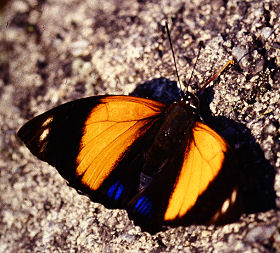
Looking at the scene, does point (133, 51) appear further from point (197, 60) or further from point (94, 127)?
point (94, 127)

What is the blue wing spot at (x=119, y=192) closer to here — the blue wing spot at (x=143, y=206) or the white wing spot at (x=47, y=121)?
the blue wing spot at (x=143, y=206)

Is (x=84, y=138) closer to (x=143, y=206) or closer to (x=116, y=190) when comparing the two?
(x=116, y=190)

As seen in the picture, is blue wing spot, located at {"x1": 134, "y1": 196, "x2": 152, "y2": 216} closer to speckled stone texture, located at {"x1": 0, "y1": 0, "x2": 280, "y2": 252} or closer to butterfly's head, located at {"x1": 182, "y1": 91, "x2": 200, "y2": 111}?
speckled stone texture, located at {"x1": 0, "y1": 0, "x2": 280, "y2": 252}

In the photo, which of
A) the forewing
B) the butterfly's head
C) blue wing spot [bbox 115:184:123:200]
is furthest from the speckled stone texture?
the forewing

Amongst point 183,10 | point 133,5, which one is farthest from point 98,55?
point 183,10

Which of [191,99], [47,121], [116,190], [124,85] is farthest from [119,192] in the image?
[124,85]

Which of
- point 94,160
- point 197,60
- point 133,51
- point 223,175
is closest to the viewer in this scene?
point 223,175

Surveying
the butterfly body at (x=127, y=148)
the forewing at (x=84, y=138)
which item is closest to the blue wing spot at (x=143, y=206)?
the butterfly body at (x=127, y=148)
